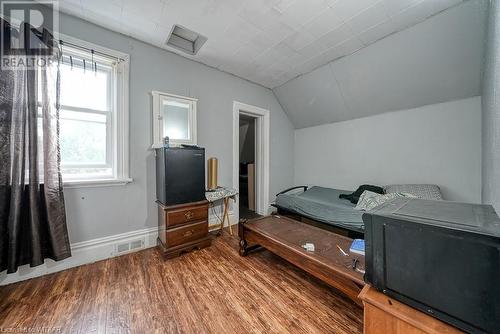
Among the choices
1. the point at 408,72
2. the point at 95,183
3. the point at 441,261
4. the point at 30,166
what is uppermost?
the point at 408,72

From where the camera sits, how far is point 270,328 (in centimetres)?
133

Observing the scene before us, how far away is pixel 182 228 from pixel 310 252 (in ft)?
5.06

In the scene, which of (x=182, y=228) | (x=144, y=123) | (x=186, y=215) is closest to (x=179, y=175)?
(x=186, y=215)

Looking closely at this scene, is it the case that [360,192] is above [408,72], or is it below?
below

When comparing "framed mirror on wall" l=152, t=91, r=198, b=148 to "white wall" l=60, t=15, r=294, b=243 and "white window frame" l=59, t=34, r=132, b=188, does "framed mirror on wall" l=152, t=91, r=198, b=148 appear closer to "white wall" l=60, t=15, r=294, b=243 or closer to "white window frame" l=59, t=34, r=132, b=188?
"white wall" l=60, t=15, r=294, b=243

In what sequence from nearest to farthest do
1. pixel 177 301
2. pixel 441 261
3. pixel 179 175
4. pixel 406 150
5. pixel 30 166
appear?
pixel 441 261 < pixel 177 301 < pixel 30 166 < pixel 179 175 < pixel 406 150

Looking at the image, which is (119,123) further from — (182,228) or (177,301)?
(177,301)

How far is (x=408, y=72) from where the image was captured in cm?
253

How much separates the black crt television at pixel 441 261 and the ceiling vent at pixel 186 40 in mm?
2824

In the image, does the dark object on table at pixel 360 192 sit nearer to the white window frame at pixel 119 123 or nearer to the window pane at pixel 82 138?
the white window frame at pixel 119 123

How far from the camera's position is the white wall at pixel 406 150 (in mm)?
2428

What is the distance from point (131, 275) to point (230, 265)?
1021 millimetres

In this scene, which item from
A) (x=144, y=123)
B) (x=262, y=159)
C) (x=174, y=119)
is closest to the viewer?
(x=144, y=123)

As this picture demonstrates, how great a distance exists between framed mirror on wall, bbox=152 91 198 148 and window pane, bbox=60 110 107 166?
0.59 meters
